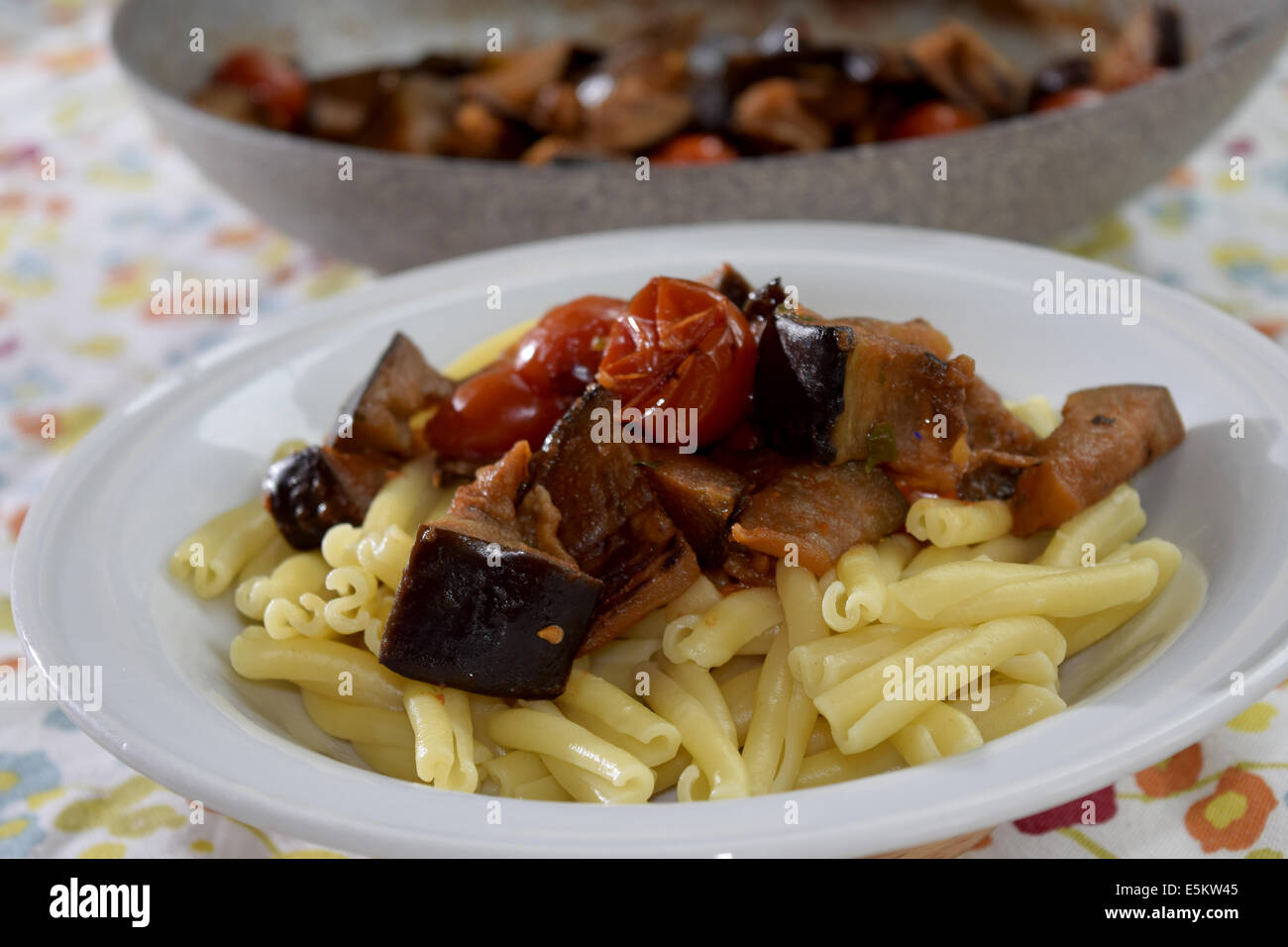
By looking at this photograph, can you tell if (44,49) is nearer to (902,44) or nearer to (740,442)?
(902,44)

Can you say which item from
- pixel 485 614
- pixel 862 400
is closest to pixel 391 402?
pixel 485 614

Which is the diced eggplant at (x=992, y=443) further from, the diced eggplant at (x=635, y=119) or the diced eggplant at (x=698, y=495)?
the diced eggplant at (x=635, y=119)

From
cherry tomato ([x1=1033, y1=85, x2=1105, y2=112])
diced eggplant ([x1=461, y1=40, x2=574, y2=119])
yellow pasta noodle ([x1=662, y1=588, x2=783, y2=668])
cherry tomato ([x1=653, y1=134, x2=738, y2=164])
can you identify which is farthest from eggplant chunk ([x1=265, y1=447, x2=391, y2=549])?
cherry tomato ([x1=1033, y1=85, x2=1105, y2=112])

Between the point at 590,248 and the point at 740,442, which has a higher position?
the point at 590,248

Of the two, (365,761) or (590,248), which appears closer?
(365,761)

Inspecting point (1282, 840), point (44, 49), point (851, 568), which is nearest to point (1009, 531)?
point (851, 568)

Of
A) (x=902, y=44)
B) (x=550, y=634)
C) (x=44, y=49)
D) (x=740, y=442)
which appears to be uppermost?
(x=44, y=49)
